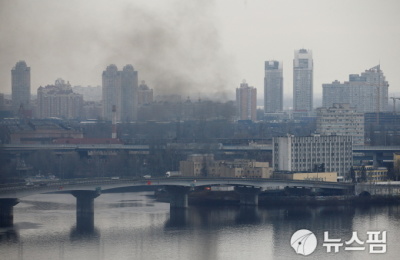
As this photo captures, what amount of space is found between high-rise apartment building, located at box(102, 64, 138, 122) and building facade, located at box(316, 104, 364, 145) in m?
10.5

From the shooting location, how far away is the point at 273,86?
52.0m

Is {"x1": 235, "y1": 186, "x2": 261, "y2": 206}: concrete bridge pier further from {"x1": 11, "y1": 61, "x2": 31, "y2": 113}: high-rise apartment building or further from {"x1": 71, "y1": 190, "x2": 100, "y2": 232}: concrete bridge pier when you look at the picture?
{"x1": 11, "y1": 61, "x2": 31, "y2": 113}: high-rise apartment building

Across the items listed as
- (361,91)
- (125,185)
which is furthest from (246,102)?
(125,185)

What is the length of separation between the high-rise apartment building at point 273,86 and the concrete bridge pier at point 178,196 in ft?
110

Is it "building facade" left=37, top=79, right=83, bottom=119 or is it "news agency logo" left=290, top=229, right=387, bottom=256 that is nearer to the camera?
"news agency logo" left=290, top=229, right=387, bottom=256

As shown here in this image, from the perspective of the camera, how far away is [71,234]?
15055mm

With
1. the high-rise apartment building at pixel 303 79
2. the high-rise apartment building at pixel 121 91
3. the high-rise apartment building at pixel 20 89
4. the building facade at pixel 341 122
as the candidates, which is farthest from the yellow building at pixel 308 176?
the high-rise apartment building at pixel 303 79

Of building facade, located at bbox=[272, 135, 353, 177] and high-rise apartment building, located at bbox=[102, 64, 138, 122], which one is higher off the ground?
high-rise apartment building, located at bbox=[102, 64, 138, 122]

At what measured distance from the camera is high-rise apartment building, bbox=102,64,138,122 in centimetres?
3722

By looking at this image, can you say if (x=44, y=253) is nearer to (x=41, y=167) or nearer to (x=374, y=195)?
(x=374, y=195)

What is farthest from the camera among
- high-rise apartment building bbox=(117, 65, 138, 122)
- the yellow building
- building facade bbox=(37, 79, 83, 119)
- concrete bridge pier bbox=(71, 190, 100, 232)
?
building facade bbox=(37, 79, 83, 119)

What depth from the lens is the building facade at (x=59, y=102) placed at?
40031 mm

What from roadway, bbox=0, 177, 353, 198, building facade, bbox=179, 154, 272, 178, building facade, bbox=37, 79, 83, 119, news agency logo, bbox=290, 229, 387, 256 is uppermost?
building facade, bbox=37, 79, 83, 119

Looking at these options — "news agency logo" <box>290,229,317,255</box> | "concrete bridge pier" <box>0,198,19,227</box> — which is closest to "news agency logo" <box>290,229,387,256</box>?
"news agency logo" <box>290,229,317,255</box>
